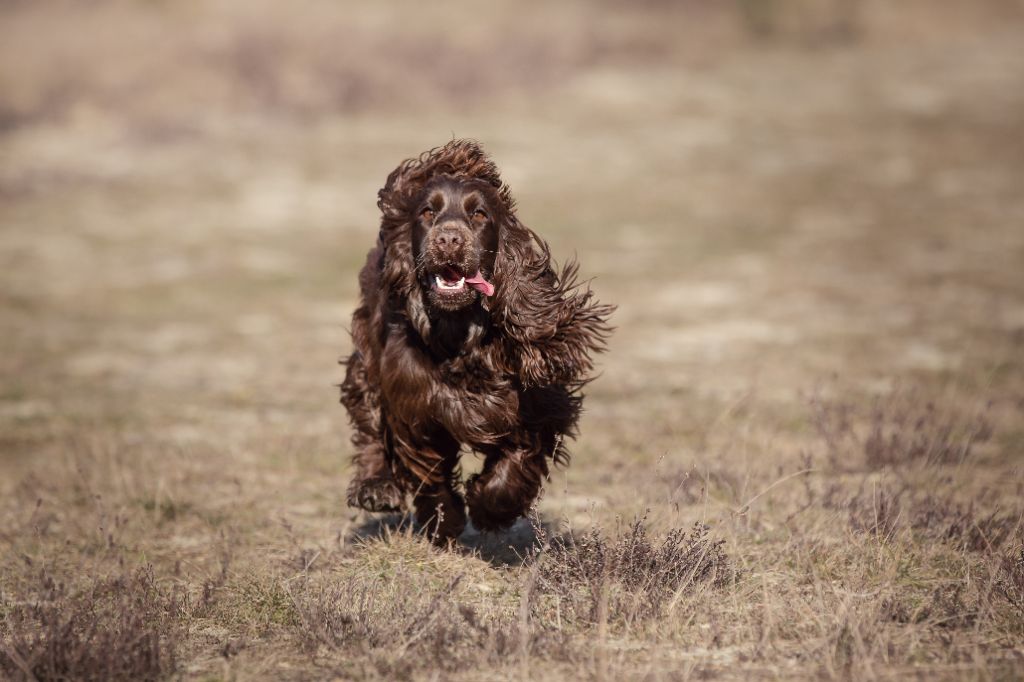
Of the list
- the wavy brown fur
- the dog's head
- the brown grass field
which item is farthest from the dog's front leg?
the dog's head

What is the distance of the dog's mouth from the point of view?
16.0 feet

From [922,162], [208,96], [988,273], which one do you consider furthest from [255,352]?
[922,162]

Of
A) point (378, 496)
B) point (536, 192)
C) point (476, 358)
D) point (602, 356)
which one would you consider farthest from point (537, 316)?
point (536, 192)

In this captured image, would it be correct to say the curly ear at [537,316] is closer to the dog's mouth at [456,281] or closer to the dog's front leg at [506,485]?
the dog's mouth at [456,281]

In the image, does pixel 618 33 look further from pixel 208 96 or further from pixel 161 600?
pixel 161 600

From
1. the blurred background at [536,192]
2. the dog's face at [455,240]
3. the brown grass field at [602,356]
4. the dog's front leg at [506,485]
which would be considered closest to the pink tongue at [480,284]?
the dog's face at [455,240]

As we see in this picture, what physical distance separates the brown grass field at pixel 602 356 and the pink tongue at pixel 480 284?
1.12 m

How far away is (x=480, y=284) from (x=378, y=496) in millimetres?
1211

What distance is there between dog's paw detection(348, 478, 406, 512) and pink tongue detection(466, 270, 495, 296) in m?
1.13

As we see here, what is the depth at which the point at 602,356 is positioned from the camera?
12000mm

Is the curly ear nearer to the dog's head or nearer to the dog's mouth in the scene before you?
the dog's head

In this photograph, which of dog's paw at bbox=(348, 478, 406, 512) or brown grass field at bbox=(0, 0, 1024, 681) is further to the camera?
dog's paw at bbox=(348, 478, 406, 512)

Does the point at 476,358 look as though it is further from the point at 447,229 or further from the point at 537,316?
the point at 447,229

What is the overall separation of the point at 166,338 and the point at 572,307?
8.85m
